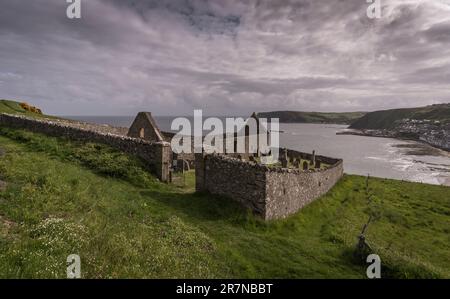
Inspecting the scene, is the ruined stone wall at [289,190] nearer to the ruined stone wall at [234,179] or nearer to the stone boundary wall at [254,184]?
the stone boundary wall at [254,184]

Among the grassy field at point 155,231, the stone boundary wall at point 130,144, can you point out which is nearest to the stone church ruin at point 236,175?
the stone boundary wall at point 130,144

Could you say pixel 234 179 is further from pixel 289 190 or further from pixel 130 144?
pixel 130 144

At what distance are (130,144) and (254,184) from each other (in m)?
10.2

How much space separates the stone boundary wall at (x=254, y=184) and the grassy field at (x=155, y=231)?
68 centimetres

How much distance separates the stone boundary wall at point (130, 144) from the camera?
1764 cm

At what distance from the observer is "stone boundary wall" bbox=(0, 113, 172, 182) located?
57.9 ft

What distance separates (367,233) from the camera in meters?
16.3

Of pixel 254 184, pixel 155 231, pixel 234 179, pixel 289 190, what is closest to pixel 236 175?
pixel 234 179

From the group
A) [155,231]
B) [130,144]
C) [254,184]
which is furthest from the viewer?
[130,144]

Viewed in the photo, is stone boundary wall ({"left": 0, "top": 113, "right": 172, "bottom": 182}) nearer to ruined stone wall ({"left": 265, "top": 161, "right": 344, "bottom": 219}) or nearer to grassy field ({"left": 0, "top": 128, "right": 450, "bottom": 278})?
grassy field ({"left": 0, "top": 128, "right": 450, "bottom": 278})

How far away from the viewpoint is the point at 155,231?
9773 mm

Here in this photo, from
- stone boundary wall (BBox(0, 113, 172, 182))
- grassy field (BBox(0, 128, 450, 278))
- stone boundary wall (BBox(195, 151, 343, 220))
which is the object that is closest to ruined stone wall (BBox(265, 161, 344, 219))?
stone boundary wall (BBox(195, 151, 343, 220))
